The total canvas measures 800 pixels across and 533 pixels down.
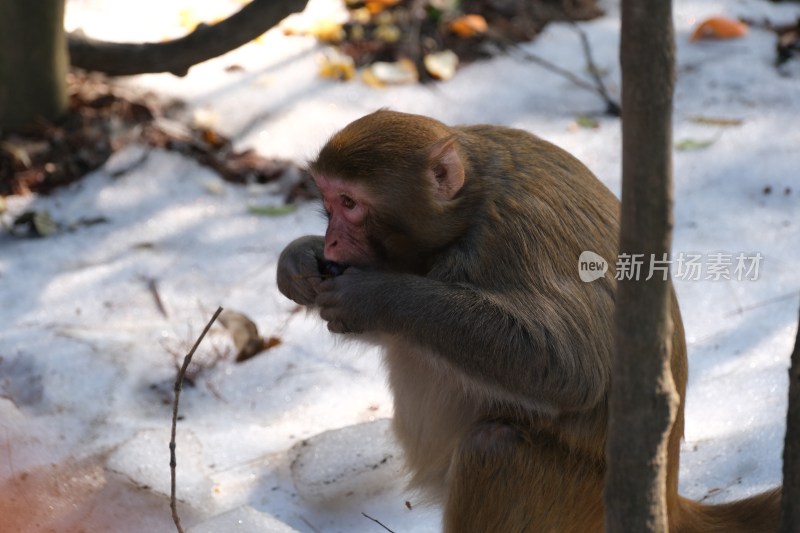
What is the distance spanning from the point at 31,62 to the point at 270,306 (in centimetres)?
208

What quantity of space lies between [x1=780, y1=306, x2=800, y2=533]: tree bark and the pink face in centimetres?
142

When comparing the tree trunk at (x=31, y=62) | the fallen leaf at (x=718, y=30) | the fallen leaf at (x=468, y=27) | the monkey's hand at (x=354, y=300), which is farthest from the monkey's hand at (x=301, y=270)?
the fallen leaf at (x=718, y=30)

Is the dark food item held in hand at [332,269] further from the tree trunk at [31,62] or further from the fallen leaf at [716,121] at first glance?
the fallen leaf at [716,121]

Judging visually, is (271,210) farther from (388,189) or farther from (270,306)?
(388,189)

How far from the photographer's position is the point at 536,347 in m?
3.34

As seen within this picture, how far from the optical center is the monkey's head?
3564 millimetres

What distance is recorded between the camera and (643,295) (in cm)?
218

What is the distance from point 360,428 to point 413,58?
347 centimetres

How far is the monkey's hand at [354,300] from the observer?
11.4ft

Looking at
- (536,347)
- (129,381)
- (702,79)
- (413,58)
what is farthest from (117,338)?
(702,79)

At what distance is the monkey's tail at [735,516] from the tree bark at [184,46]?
8.29ft

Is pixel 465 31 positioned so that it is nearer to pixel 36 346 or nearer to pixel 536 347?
pixel 36 346

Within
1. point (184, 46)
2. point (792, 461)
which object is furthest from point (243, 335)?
point (792, 461)

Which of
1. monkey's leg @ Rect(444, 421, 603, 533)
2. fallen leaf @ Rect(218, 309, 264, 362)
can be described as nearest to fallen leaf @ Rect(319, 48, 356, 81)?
fallen leaf @ Rect(218, 309, 264, 362)
